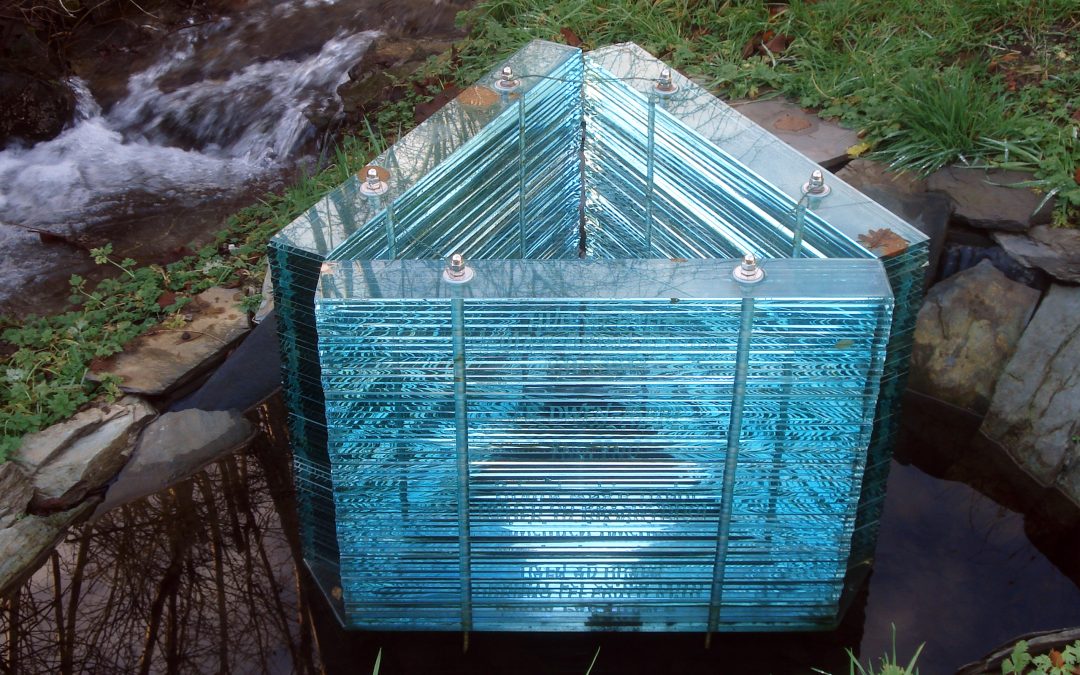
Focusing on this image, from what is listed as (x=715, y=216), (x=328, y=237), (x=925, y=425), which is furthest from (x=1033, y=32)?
(x=328, y=237)

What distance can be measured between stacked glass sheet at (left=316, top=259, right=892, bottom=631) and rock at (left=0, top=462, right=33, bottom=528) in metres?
1.17

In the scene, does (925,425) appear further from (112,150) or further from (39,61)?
(39,61)

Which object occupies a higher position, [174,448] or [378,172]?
[378,172]

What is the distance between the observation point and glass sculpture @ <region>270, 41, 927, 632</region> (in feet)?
8.64

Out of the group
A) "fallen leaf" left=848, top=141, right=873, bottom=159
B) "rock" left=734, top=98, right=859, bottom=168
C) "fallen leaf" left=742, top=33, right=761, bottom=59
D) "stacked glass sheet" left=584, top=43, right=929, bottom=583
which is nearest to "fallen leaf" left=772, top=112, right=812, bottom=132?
"rock" left=734, top=98, right=859, bottom=168

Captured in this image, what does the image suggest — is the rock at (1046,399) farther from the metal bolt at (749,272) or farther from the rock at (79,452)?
the rock at (79,452)

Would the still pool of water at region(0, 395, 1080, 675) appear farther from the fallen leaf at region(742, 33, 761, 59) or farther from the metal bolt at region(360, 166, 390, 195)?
the fallen leaf at region(742, 33, 761, 59)

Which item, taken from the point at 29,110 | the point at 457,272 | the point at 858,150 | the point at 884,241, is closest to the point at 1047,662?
the point at 884,241

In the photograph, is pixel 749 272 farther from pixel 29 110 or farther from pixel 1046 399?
pixel 29 110

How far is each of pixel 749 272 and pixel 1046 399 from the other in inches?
64.1

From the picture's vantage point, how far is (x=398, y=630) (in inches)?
125

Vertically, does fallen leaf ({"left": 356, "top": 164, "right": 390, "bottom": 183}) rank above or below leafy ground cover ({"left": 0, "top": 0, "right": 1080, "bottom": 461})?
above

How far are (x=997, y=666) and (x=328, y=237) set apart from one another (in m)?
2.01

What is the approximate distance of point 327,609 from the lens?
3.29m
